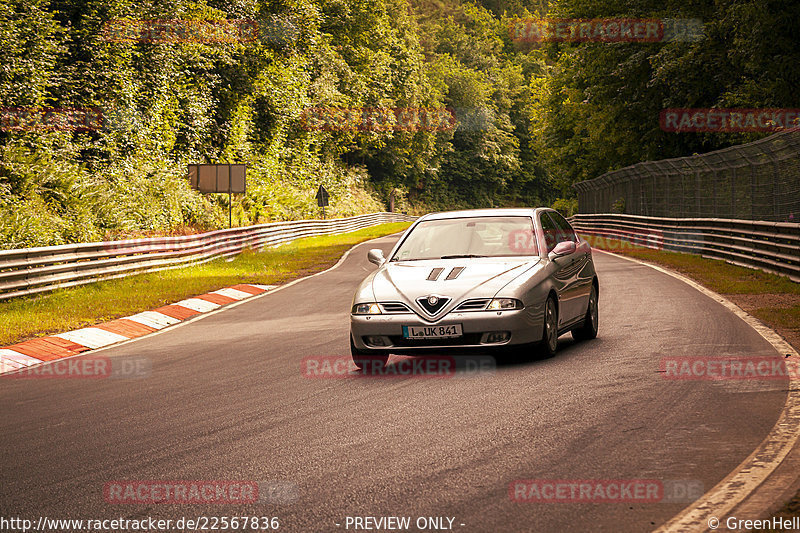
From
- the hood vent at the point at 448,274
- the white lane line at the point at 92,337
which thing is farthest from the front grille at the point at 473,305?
the white lane line at the point at 92,337

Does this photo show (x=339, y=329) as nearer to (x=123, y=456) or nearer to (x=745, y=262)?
(x=123, y=456)

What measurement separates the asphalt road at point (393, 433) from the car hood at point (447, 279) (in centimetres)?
76

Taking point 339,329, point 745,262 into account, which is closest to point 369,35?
point 745,262

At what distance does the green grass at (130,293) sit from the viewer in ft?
44.2

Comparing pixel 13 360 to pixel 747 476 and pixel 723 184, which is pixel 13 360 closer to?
pixel 747 476

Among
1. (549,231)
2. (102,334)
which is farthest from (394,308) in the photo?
(102,334)

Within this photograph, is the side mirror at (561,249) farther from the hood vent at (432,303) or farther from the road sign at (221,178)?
the road sign at (221,178)

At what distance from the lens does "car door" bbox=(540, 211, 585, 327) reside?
9359 millimetres

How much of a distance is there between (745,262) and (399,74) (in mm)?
63184

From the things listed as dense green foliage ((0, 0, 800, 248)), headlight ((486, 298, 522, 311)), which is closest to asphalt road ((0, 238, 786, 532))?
headlight ((486, 298, 522, 311))

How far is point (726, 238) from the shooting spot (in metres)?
21.7

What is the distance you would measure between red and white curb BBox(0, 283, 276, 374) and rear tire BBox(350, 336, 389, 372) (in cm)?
419

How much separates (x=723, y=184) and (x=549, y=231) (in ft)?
49.0

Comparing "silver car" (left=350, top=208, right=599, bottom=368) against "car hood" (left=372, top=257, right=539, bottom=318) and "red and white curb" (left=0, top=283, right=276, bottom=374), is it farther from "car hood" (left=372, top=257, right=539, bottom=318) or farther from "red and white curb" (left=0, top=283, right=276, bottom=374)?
"red and white curb" (left=0, top=283, right=276, bottom=374)
